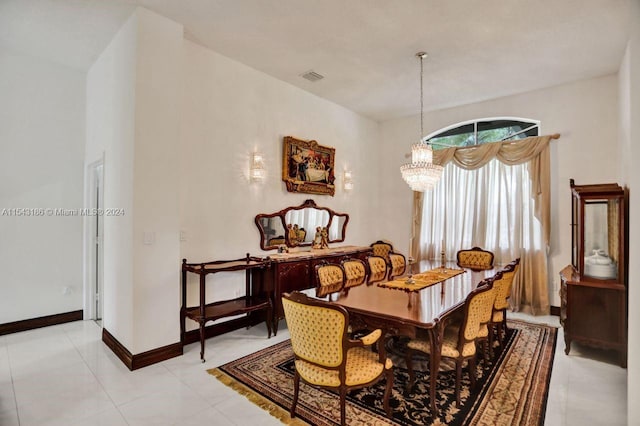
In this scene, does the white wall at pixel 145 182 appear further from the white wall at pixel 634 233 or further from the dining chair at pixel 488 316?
the white wall at pixel 634 233

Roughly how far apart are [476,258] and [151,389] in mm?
4293

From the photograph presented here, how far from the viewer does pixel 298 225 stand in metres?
5.11

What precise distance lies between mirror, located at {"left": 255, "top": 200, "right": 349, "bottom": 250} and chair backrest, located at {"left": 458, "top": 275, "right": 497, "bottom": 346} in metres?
2.83

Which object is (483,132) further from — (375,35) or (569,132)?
(375,35)

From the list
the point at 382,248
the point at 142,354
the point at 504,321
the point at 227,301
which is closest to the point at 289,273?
the point at 227,301

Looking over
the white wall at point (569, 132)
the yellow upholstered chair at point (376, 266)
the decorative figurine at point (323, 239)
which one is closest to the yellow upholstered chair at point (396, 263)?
the yellow upholstered chair at point (376, 266)

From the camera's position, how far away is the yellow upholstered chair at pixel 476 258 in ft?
15.2

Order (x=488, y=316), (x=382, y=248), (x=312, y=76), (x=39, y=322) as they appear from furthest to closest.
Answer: (x=382, y=248)
(x=312, y=76)
(x=39, y=322)
(x=488, y=316)

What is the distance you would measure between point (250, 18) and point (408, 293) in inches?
121

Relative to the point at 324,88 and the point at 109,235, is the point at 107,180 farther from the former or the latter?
the point at 324,88

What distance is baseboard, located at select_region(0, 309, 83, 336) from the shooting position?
3.97 metres

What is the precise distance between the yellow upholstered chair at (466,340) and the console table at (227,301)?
1901mm

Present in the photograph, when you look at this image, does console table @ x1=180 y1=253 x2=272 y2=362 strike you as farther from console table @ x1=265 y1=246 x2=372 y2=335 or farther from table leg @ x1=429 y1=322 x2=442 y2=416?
table leg @ x1=429 y1=322 x2=442 y2=416

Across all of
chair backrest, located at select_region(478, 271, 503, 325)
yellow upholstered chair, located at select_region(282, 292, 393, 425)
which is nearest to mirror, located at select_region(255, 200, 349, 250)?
yellow upholstered chair, located at select_region(282, 292, 393, 425)
